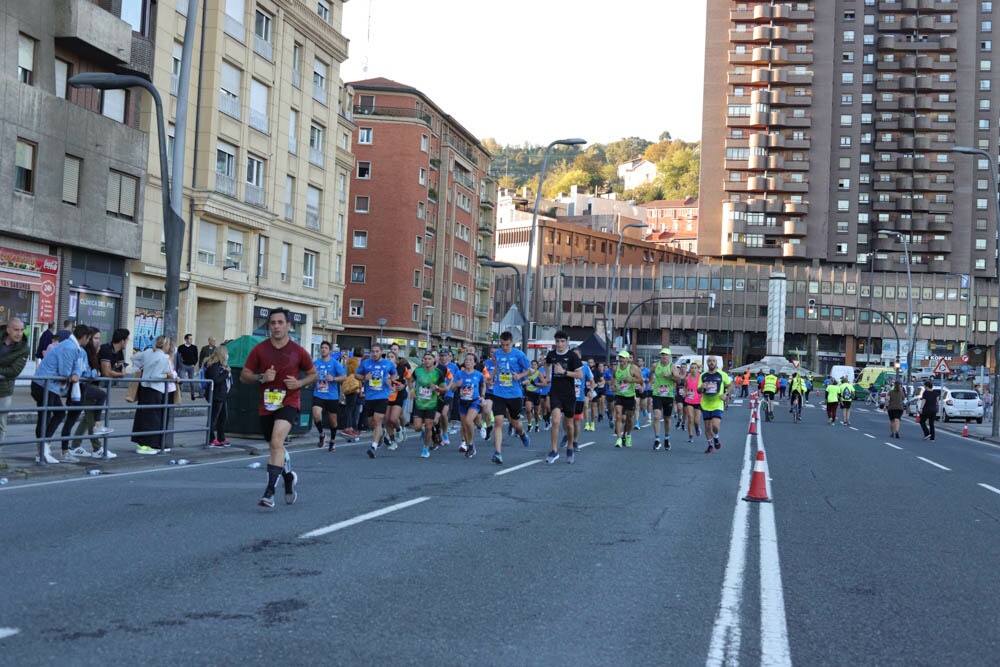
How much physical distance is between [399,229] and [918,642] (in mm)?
65145

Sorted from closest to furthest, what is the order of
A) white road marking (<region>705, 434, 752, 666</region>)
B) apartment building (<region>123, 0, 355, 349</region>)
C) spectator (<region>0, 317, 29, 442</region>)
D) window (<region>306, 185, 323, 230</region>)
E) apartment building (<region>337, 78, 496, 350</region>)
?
white road marking (<region>705, 434, 752, 666</region>)
spectator (<region>0, 317, 29, 442</region>)
apartment building (<region>123, 0, 355, 349</region>)
window (<region>306, 185, 323, 230</region>)
apartment building (<region>337, 78, 496, 350</region>)

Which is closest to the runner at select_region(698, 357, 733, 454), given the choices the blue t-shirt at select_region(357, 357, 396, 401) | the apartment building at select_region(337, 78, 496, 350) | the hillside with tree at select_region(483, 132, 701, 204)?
the blue t-shirt at select_region(357, 357, 396, 401)

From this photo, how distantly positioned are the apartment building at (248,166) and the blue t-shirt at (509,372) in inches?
658

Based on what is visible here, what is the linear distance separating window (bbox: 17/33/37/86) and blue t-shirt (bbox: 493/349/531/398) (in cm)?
1709

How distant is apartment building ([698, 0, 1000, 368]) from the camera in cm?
10175

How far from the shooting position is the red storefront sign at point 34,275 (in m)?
26.8

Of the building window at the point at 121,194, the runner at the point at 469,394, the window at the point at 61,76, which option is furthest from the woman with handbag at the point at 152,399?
the building window at the point at 121,194

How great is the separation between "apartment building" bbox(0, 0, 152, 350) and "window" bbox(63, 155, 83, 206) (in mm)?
27

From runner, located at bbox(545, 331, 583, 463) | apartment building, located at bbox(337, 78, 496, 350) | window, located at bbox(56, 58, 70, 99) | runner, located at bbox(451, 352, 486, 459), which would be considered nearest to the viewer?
runner, located at bbox(545, 331, 583, 463)

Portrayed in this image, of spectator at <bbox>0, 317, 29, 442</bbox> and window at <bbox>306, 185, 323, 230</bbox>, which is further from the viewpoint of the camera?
window at <bbox>306, 185, 323, 230</bbox>

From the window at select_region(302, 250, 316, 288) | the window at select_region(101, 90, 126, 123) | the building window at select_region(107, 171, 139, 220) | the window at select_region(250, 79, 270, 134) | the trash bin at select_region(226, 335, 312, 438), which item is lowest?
the trash bin at select_region(226, 335, 312, 438)

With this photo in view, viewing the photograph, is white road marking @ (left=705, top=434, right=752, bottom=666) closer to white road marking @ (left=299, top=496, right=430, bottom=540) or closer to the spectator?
white road marking @ (left=299, top=496, right=430, bottom=540)

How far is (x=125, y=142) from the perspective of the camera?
3119 cm

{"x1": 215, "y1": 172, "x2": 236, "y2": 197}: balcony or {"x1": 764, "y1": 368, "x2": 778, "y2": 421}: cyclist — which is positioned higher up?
{"x1": 215, "y1": 172, "x2": 236, "y2": 197}: balcony
